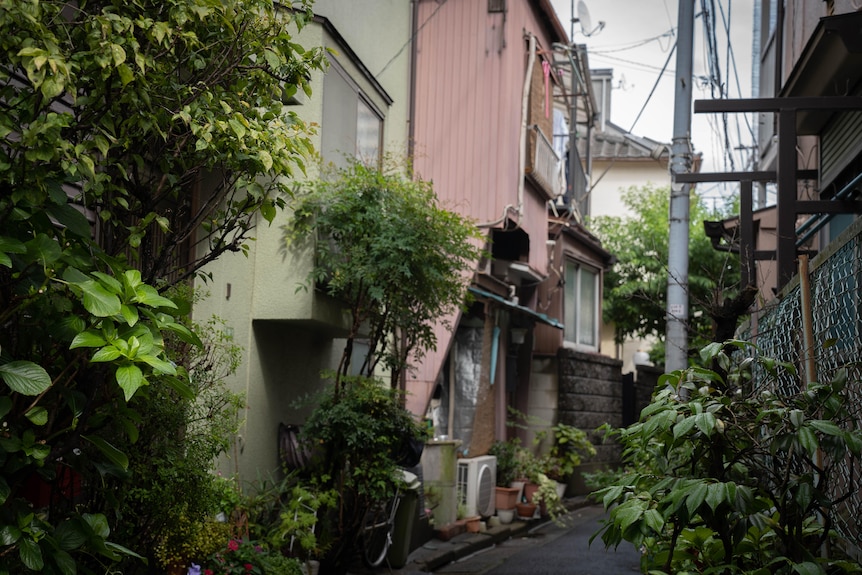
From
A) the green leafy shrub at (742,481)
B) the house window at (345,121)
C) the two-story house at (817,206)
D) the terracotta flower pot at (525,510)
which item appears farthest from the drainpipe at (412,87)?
the green leafy shrub at (742,481)

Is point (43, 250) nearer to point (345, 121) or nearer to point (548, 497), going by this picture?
point (345, 121)

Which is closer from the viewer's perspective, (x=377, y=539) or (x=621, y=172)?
(x=377, y=539)

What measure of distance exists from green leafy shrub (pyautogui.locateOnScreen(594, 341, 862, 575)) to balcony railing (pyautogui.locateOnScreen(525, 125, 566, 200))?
12.3 metres

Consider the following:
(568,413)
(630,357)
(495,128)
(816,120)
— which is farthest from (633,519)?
(630,357)

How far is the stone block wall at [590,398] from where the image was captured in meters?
22.2

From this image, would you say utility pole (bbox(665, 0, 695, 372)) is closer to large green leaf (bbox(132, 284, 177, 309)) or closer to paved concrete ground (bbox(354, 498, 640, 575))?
paved concrete ground (bbox(354, 498, 640, 575))

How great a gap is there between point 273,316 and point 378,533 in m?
2.83

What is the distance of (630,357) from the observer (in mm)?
39594

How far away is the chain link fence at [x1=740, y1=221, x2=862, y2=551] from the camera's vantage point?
181 inches

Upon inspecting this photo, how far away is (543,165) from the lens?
1861 cm

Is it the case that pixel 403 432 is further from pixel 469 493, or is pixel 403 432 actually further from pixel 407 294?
pixel 469 493

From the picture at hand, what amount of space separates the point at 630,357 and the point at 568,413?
1810cm

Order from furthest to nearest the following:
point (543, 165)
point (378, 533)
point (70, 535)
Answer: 1. point (543, 165)
2. point (378, 533)
3. point (70, 535)

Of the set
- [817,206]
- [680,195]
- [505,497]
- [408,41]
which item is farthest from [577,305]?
[817,206]
